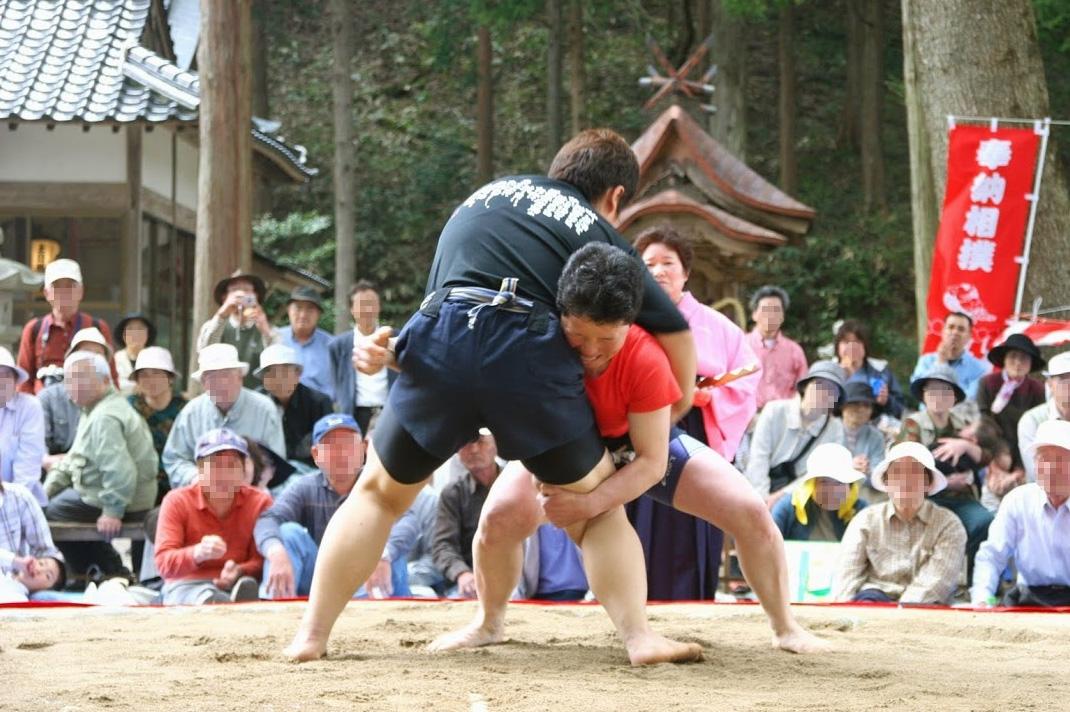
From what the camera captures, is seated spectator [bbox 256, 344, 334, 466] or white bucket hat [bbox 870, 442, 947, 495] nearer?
white bucket hat [bbox 870, 442, 947, 495]

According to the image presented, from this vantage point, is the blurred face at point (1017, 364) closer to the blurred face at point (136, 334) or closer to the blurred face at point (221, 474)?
the blurred face at point (221, 474)

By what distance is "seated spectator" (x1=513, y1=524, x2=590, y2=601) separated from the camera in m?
5.55

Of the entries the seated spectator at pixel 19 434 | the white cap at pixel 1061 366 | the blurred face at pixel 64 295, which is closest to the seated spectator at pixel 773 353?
the white cap at pixel 1061 366

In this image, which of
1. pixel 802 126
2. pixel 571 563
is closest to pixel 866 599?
pixel 571 563

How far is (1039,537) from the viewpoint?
202 inches

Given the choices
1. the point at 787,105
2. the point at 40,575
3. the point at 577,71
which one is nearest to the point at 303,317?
the point at 40,575

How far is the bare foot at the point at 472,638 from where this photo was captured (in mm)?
3633

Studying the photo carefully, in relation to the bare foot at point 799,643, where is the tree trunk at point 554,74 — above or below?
above

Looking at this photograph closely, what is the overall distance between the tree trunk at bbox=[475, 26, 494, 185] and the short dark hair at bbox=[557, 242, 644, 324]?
14328 millimetres

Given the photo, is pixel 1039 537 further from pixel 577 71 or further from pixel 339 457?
pixel 577 71

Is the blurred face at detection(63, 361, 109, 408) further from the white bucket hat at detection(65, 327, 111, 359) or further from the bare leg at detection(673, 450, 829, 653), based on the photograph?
the bare leg at detection(673, 450, 829, 653)

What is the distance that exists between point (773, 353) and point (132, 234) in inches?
191

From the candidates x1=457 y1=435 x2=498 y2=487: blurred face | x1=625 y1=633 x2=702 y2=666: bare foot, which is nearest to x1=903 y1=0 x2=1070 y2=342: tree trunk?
x1=457 y1=435 x2=498 y2=487: blurred face

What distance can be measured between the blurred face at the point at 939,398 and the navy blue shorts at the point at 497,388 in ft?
11.9
